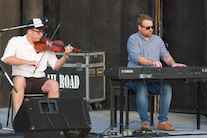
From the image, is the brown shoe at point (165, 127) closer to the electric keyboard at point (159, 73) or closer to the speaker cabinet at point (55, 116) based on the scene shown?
the electric keyboard at point (159, 73)

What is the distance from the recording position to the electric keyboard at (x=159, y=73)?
129 inches

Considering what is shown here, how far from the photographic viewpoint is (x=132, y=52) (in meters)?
3.86

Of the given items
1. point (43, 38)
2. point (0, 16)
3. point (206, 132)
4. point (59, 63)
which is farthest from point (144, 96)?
point (0, 16)

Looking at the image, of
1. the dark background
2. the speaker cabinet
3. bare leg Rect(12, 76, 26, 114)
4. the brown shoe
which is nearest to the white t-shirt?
bare leg Rect(12, 76, 26, 114)

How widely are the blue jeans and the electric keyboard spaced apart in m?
0.40

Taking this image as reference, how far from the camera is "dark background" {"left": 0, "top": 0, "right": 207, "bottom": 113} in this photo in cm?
513

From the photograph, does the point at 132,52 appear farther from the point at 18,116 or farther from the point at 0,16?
the point at 0,16

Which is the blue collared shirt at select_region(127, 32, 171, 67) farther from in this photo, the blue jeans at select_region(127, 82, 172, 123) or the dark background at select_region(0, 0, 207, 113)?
the dark background at select_region(0, 0, 207, 113)

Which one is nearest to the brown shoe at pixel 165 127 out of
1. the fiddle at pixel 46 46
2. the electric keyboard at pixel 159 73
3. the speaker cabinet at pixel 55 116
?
the electric keyboard at pixel 159 73

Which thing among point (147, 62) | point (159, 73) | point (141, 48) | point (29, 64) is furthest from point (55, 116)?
point (141, 48)

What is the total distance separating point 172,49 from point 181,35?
0.78 feet

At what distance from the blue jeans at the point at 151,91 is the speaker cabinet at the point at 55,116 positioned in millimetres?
849

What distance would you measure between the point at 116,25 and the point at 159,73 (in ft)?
7.66

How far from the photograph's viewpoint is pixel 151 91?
386 centimetres
